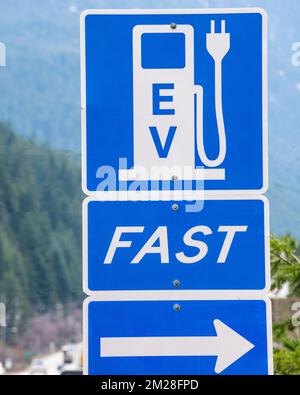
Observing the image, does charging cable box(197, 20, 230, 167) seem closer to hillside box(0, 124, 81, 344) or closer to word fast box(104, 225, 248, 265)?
word fast box(104, 225, 248, 265)

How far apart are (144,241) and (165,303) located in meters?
0.20

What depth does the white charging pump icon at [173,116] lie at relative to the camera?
10.0 ft

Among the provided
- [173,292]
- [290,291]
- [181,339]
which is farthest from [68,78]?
[290,291]

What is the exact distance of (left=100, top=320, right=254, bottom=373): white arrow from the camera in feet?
9.90

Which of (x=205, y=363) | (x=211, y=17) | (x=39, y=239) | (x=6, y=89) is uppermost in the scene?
(x=211, y=17)

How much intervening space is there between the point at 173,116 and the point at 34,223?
829 millimetres

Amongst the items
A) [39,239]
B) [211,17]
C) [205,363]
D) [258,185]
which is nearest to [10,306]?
[39,239]

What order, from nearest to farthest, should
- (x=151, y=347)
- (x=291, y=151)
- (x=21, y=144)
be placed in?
(x=151, y=347) < (x=291, y=151) < (x=21, y=144)

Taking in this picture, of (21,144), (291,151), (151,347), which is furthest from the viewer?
(21,144)

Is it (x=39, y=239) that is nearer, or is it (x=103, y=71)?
(x=103, y=71)

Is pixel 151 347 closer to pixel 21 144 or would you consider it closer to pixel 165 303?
pixel 165 303

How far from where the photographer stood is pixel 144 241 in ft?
9.98

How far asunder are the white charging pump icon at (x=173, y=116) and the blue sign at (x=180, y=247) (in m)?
0.11

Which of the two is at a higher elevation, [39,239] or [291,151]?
[291,151]
